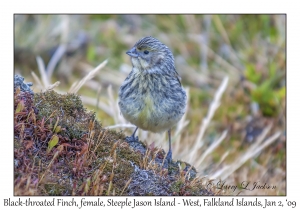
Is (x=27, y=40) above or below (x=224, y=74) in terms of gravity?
above

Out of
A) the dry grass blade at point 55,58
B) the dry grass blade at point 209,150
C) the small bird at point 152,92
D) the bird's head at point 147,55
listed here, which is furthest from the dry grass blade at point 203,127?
the dry grass blade at point 55,58

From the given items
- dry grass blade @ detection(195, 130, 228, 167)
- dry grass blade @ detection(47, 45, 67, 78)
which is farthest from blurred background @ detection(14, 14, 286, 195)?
dry grass blade @ detection(195, 130, 228, 167)

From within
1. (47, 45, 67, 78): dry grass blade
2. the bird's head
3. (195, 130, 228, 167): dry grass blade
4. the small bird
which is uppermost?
(47, 45, 67, 78): dry grass blade

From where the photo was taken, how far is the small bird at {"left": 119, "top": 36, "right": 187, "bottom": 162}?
5.29 m

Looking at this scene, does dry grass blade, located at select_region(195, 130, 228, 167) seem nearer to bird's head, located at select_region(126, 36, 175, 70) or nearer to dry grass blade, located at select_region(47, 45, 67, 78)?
bird's head, located at select_region(126, 36, 175, 70)

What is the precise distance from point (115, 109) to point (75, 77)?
2.73 meters

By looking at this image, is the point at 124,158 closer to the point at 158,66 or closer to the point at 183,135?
the point at 158,66

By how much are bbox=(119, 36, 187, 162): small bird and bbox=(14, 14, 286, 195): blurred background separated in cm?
140

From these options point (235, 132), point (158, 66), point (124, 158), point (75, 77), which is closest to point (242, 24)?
point (235, 132)

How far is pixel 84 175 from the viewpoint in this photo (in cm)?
385

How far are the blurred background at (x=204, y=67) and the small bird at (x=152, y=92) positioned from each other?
1.40 metres

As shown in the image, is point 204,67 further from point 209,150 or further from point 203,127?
point 209,150

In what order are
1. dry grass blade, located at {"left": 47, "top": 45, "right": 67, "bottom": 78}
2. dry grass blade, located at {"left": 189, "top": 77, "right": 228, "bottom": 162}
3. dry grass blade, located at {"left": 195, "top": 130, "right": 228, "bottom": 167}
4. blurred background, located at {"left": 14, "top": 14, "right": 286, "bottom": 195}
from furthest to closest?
dry grass blade, located at {"left": 47, "top": 45, "right": 67, "bottom": 78} < blurred background, located at {"left": 14, "top": 14, "right": 286, "bottom": 195} < dry grass blade, located at {"left": 189, "top": 77, "right": 228, "bottom": 162} < dry grass blade, located at {"left": 195, "top": 130, "right": 228, "bottom": 167}
